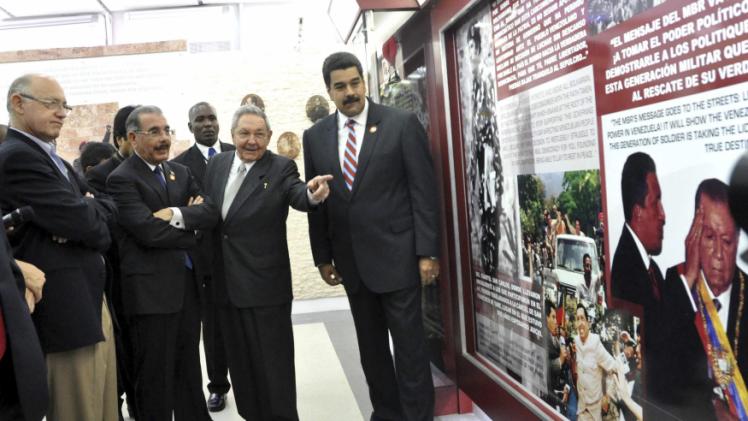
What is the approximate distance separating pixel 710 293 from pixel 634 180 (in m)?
0.33

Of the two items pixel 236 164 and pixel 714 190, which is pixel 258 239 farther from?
pixel 714 190

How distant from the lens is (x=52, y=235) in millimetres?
1940

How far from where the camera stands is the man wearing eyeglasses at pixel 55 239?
1.88 m

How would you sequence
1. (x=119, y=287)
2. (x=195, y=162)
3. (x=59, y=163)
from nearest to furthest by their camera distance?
(x=59, y=163) → (x=119, y=287) → (x=195, y=162)

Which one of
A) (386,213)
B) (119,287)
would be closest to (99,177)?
(119,287)

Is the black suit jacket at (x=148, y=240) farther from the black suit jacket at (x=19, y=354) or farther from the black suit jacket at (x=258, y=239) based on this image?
the black suit jacket at (x=19, y=354)

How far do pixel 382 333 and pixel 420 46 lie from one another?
55.2 inches

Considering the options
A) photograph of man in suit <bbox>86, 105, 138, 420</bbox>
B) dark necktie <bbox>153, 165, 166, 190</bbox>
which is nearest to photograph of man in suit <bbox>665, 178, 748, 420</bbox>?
dark necktie <bbox>153, 165, 166, 190</bbox>

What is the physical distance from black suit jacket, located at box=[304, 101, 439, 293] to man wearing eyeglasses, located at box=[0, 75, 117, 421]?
3.16 feet

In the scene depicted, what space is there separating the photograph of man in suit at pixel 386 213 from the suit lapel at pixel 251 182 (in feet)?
0.77

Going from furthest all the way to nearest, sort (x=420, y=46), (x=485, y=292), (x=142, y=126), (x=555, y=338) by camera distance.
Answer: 1. (x=420, y=46)
2. (x=485, y=292)
3. (x=142, y=126)
4. (x=555, y=338)

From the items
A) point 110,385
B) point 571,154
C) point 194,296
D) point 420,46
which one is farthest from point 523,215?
point 110,385

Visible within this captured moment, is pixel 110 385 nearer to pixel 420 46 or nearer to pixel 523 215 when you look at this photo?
pixel 523 215

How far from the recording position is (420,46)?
2.92 metres
